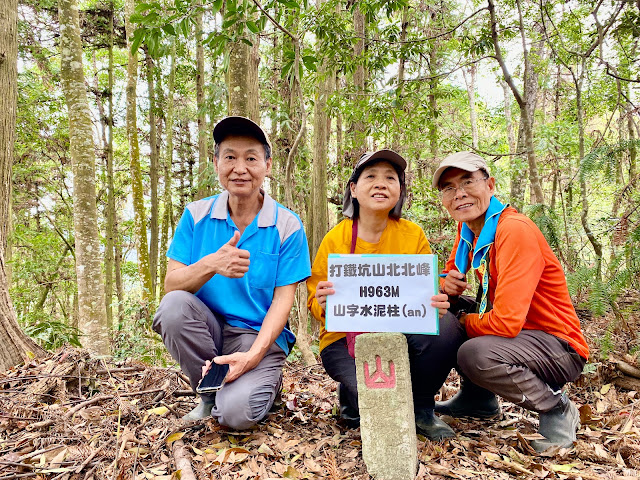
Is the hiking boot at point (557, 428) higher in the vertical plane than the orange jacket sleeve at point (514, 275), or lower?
lower

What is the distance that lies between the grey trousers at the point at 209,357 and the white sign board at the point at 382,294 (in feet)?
1.95

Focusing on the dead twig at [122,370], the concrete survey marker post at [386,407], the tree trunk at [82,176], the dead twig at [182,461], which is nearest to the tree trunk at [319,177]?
the tree trunk at [82,176]

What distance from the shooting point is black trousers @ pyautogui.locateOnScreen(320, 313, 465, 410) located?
8.80 feet

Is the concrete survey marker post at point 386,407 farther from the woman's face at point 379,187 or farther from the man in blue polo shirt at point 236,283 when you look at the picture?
Answer: the woman's face at point 379,187

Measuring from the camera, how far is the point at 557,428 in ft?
8.22

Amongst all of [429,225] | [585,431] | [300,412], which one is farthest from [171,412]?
[429,225]

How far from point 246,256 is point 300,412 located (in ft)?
4.33

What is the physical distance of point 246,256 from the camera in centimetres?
256

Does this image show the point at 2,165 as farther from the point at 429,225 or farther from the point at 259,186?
the point at 429,225

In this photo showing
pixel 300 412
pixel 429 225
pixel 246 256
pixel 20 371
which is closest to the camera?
pixel 246 256

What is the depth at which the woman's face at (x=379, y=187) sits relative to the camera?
2764 mm

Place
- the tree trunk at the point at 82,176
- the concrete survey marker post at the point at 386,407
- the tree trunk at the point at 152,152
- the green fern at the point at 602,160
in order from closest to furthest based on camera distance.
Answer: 1. the concrete survey marker post at the point at 386,407
2. the green fern at the point at 602,160
3. the tree trunk at the point at 82,176
4. the tree trunk at the point at 152,152

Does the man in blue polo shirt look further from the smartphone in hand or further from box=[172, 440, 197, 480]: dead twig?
box=[172, 440, 197, 480]: dead twig

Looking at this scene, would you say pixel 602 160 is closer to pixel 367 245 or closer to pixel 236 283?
pixel 367 245
